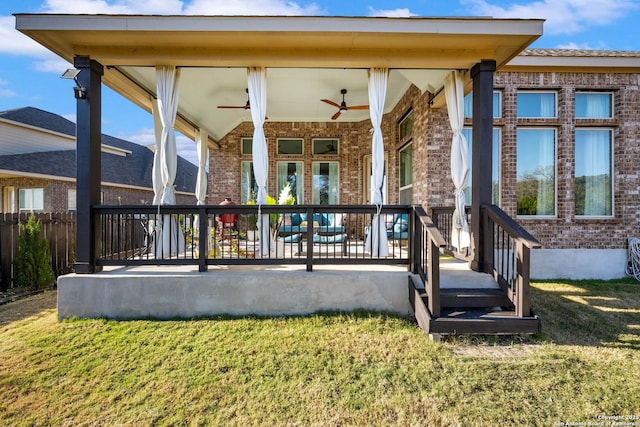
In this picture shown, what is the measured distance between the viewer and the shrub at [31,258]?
499 centimetres

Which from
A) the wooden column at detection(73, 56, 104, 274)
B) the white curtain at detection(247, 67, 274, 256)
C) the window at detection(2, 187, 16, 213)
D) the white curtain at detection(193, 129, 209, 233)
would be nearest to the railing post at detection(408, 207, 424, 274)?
the white curtain at detection(247, 67, 274, 256)

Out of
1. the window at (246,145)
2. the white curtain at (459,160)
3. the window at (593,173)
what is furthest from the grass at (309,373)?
the window at (246,145)

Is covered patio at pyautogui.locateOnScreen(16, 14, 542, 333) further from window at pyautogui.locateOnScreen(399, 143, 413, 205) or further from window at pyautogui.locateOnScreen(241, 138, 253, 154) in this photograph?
window at pyautogui.locateOnScreen(241, 138, 253, 154)

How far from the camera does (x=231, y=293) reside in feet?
12.5

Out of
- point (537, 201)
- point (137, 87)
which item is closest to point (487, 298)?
point (537, 201)

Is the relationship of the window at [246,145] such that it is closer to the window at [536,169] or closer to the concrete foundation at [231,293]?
the concrete foundation at [231,293]

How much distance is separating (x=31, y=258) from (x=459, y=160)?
654cm

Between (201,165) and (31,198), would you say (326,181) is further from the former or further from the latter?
(31,198)

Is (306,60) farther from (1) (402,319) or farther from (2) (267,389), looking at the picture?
(2) (267,389)

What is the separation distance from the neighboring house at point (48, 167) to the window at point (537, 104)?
1118cm

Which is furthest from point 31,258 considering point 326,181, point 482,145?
point 482,145

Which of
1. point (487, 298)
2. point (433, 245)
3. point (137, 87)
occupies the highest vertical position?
point (137, 87)

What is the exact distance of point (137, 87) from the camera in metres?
4.95

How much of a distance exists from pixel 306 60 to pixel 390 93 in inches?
132
